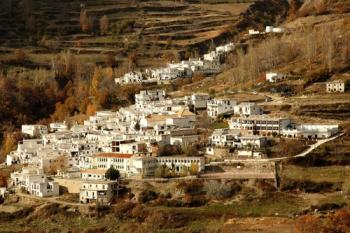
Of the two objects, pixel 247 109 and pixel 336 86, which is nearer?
pixel 247 109

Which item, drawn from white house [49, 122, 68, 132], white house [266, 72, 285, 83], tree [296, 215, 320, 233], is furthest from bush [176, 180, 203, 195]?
white house [266, 72, 285, 83]

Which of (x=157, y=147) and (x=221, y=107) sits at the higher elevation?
(x=221, y=107)

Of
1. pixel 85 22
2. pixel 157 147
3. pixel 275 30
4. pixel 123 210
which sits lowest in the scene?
pixel 123 210

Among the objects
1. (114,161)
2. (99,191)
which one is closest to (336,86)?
(114,161)

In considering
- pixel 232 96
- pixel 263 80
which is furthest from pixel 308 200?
pixel 263 80

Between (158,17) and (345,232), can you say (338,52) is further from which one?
(158,17)

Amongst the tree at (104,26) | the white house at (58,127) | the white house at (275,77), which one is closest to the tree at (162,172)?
the white house at (58,127)

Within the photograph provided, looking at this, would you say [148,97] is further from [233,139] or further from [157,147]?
[233,139]

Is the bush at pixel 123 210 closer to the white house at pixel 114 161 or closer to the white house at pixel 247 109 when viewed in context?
the white house at pixel 114 161
